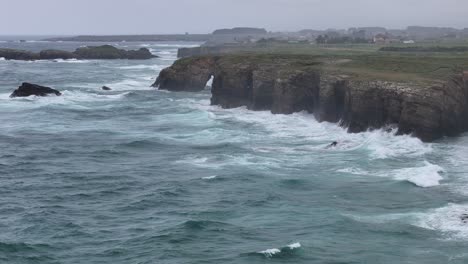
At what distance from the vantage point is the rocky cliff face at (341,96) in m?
48.1

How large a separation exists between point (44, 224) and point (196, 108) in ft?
133

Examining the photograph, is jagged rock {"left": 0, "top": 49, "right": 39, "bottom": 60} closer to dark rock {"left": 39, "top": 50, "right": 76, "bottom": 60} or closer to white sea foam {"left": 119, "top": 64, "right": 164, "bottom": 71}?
dark rock {"left": 39, "top": 50, "right": 76, "bottom": 60}

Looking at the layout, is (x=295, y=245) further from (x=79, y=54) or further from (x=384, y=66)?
(x=79, y=54)

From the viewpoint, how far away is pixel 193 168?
40531 millimetres

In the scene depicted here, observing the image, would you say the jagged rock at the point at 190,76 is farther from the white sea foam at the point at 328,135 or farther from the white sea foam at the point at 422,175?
the white sea foam at the point at 422,175

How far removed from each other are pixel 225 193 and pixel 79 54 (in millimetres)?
130832

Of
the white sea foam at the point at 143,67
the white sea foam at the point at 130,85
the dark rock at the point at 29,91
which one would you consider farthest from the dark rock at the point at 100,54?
the dark rock at the point at 29,91

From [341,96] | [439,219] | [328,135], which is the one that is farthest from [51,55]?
[439,219]

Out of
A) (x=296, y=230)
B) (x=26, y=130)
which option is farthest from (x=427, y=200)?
(x=26, y=130)

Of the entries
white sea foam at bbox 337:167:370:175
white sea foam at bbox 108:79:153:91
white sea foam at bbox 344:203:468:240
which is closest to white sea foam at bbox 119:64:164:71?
white sea foam at bbox 108:79:153:91

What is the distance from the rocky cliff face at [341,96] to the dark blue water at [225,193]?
A: 1.44m

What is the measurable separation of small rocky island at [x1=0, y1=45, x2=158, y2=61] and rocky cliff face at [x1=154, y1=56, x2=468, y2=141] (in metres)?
80.0

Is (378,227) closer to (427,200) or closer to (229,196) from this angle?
(427,200)

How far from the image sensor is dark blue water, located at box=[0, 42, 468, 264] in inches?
1033
